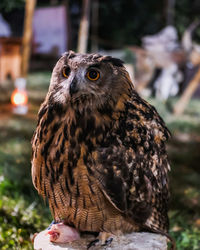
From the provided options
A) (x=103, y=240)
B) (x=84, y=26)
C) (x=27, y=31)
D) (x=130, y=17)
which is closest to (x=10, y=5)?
(x=27, y=31)

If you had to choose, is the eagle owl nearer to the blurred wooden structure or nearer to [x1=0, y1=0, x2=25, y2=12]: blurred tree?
[x1=0, y1=0, x2=25, y2=12]: blurred tree

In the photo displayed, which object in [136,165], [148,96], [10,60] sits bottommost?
[148,96]

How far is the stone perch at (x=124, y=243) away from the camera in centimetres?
161

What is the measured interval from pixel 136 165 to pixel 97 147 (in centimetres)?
22

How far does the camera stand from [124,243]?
5.45ft

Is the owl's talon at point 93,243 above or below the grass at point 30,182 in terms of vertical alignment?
above

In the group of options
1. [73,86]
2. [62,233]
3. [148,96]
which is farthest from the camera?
[148,96]

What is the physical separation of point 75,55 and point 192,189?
2.44 meters

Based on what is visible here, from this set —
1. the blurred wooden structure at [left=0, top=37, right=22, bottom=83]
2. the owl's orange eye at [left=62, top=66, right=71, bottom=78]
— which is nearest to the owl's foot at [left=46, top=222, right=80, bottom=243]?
the owl's orange eye at [left=62, top=66, right=71, bottom=78]

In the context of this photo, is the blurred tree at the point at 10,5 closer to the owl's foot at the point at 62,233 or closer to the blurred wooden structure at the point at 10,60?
the blurred wooden structure at the point at 10,60

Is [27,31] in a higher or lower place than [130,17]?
lower

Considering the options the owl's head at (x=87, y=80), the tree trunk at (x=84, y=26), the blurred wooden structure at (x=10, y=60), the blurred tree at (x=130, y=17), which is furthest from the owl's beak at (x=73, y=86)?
the blurred tree at (x=130, y=17)

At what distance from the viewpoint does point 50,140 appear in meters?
1.48

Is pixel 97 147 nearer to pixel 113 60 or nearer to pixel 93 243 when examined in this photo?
pixel 113 60
